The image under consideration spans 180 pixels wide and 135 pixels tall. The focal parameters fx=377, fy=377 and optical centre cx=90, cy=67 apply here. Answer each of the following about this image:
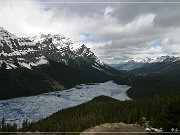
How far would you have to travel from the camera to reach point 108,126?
8912 centimetres

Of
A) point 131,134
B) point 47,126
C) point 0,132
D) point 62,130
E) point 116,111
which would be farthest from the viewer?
point 116,111

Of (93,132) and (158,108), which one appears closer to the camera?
(93,132)

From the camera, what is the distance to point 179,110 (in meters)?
93.6

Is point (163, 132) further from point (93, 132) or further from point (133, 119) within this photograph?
point (133, 119)

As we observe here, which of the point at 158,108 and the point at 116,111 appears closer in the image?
the point at 158,108

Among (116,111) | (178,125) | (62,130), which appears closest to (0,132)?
(62,130)

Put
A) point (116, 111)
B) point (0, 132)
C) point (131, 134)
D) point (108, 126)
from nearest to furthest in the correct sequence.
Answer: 1. point (131, 134)
2. point (108, 126)
3. point (0, 132)
4. point (116, 111)

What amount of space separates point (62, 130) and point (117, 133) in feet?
192

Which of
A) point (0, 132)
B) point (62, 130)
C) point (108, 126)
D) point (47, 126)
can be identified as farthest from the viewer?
point (47, 126)

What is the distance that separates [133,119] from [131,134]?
52.4 m

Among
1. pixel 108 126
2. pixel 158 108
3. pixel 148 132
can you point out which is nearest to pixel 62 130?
pixel 158 108

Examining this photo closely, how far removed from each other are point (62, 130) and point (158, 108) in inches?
1413

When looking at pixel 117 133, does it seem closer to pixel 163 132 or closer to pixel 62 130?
pixel 163 132

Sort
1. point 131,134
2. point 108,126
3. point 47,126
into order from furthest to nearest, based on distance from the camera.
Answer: point 47,126, point 108,126, point 131,134
